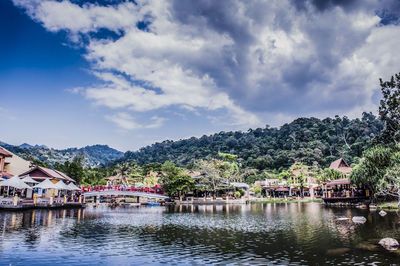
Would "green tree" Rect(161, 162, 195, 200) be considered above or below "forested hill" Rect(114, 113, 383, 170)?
below

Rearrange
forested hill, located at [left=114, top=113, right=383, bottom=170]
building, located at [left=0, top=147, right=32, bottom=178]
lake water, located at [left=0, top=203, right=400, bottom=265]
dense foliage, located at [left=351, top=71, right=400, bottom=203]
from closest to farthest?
lake water, located at [left=0, top=203, right=400, bottom=265] < dense foliage, located at [left=351, top=71, right=400, bottom=203] < building, located at [left=0, top=147, right=32, bottom=178] < forested hill, located at [left=114, top=113, right=383, bottom=170]

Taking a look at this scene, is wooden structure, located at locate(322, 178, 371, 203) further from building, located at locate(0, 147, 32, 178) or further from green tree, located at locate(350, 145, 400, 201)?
building, located at locate(0, 147, 32, 178)

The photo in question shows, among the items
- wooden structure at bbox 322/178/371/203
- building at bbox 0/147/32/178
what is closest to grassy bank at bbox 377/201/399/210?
wooden structure at bbox 322/178/371/203

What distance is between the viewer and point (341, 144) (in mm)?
108562

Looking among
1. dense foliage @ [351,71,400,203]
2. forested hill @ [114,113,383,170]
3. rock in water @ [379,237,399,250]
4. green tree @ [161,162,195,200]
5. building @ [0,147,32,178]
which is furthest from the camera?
forested hill @ [114,113,383,170]

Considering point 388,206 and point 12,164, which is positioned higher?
point 12,164

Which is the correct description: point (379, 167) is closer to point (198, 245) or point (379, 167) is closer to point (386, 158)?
point (386, 158)

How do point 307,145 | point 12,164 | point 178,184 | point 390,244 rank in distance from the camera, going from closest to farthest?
1. point 390,244
2. point 12,164
3. point 178,184
4. point 307,145

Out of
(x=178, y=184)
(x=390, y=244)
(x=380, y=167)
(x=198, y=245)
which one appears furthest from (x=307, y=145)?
(x=198, y=245)

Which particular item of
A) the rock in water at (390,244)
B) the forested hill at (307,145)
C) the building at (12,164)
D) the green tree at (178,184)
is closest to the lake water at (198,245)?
the rock in water at (390,244)

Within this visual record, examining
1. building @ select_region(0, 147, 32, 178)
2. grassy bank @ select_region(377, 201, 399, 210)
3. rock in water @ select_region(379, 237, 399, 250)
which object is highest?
building @ select_region(0, 147, 32, 178)

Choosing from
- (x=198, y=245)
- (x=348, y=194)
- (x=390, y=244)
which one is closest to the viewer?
(x=390, y=244)

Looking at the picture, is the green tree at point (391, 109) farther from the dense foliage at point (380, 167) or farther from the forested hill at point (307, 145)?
the forested hill at point (307, 145)

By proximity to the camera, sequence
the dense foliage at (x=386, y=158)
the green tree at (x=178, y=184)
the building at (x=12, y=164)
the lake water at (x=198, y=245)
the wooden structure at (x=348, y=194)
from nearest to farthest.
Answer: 1. the lake water at (x=198, y=245)
2. the dense foliage at (x=386, y=158)
3. the building at (x=12, y=164)
4. the wooden structure at (x=348, y=194)
5. the green tree at (x=178, y=184)
